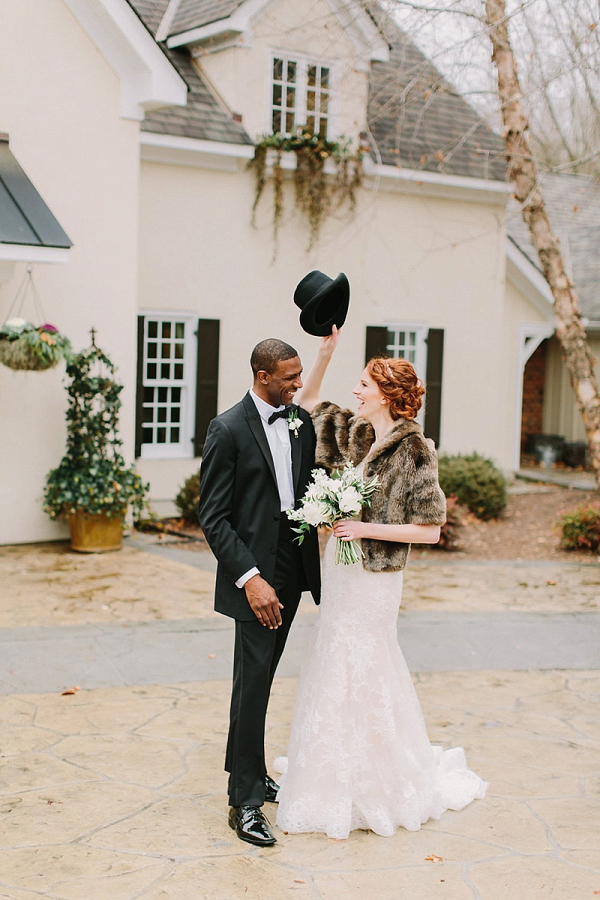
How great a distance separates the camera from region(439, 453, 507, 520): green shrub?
13594 millimetres

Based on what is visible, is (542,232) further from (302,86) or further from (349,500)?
(349,500)

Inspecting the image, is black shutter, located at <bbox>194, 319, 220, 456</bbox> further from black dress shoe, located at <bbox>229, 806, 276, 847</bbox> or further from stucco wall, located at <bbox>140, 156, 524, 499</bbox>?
black dress shoe, located at <bbox>229, 806, 276, 847</bbox>

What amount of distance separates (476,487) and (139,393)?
15.2 ft

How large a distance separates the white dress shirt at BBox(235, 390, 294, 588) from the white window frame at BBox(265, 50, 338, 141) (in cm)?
1009

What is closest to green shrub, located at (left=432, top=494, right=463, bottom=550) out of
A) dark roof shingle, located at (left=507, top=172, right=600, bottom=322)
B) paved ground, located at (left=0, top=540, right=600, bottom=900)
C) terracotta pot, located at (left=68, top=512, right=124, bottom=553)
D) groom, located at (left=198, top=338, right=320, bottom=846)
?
paved ground, located at (left=0, top=540, right=600, bottom=900)

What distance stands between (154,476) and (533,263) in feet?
28.1

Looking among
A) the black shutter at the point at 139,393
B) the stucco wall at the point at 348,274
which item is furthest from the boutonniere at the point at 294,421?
the stucco wall at the point at 348,274

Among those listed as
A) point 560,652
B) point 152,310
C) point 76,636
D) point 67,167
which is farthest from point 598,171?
point 76,636

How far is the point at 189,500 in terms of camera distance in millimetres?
12094

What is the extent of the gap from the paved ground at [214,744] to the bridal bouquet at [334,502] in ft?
4.27

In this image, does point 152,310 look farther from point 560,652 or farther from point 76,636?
point 560,652

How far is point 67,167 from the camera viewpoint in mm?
10430

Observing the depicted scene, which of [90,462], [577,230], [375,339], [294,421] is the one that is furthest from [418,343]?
[294,421]

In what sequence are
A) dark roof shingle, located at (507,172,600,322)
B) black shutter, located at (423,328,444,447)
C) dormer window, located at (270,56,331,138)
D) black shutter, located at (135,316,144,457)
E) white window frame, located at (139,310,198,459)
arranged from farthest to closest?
dark roof shingle, located at (507,172,600,322), black shutter, located at (423,328,444,447), dormer window, located at (270,56,331,138), white window frame, located at (139,310,198,459), black shutter, located at (135,316,144,457)
